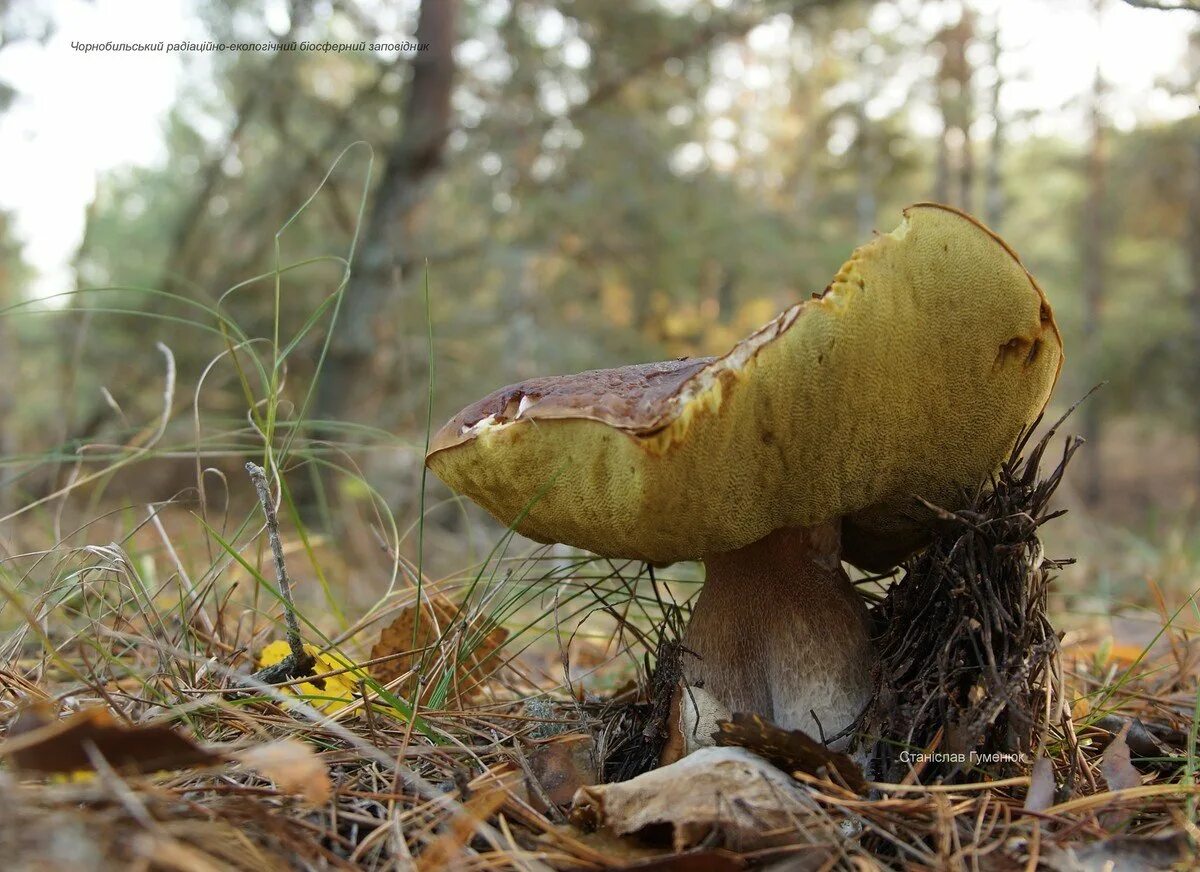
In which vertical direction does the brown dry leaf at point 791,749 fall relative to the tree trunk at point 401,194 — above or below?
below

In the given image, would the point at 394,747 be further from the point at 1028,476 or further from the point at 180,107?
the point at 180,107

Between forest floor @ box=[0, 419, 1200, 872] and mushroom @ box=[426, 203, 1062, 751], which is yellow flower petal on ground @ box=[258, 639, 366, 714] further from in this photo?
mushroom @ box=[426, 203, 1062, 751]

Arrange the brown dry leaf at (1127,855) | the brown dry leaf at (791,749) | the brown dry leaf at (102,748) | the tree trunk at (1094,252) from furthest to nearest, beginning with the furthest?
1. the tree trunk at (1094,252)
2. the brown dry leaf at (791,749)
3. the brown dry leaf at (1127,855)
4. the brown dry leaf at (102,748)

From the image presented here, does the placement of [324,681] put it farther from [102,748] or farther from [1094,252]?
[1094,252]

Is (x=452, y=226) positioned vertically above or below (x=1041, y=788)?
above

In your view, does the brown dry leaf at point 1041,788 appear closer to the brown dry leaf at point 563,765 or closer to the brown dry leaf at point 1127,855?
the brown dry leaf at point 1127,855

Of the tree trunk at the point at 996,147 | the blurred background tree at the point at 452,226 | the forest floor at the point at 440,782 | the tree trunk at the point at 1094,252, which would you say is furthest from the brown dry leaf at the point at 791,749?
the tree trunk at the point at 1094,252

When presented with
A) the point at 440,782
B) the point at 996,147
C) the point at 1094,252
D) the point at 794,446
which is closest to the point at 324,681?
the point at 440,782
